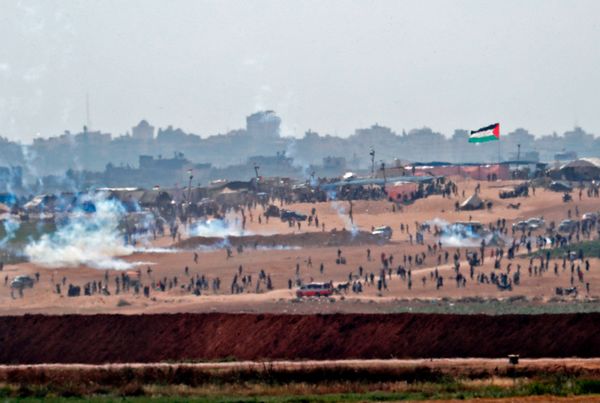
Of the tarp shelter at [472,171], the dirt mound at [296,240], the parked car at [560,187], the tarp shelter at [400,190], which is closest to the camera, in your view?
the dirt mound at [296,240]

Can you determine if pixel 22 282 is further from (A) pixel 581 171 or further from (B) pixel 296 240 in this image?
(A) pixel 581 171

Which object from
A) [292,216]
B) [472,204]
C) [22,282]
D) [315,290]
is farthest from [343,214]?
[315,290]

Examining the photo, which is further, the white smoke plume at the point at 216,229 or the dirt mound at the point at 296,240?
the white smoke plume at the point at 216,229

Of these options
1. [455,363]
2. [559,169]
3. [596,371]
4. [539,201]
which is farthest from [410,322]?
[559,169]

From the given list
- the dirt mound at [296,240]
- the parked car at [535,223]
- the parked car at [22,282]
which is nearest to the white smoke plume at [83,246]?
the dirt mound at [296,240]

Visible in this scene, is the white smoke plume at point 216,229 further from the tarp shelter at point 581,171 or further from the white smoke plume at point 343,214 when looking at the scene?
the tarp shelter at point 581,171

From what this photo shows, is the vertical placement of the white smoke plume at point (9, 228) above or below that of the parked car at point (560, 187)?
below

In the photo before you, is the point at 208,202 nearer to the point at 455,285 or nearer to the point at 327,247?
the point at 327,247
